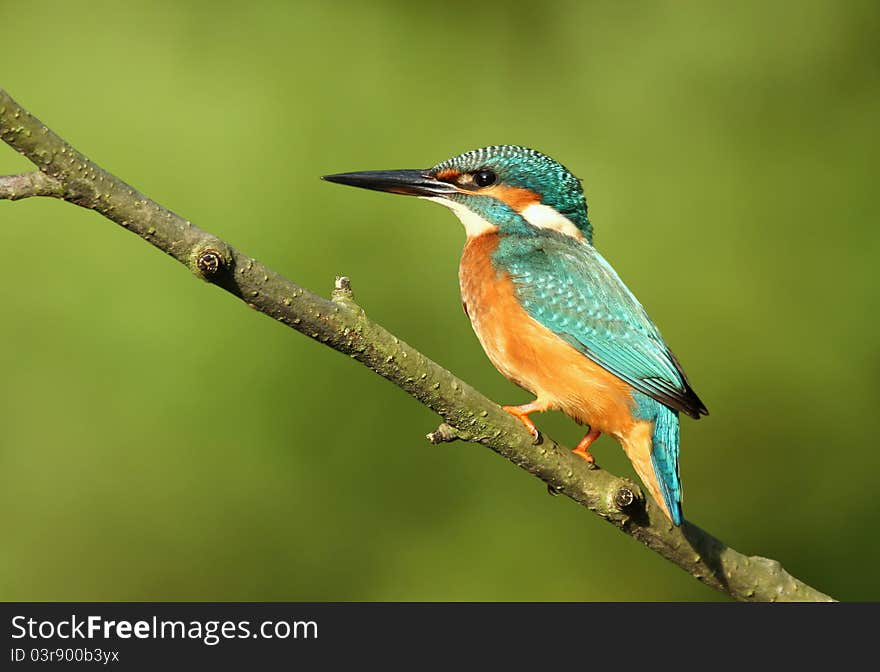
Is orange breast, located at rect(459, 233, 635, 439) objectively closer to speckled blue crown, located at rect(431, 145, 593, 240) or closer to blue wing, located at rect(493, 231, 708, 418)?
blue wing, located at rect(493, 231, 708, 418)

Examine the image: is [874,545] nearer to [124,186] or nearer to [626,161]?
[626,161]

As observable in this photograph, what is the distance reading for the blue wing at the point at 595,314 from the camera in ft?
8.87

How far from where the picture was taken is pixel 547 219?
3.11 m

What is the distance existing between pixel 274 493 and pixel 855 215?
7.31 feet

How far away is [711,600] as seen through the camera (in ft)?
11.8

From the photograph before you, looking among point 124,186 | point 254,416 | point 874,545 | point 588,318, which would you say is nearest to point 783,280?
point 874,545

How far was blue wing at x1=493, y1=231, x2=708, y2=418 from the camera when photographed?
2.70 meters

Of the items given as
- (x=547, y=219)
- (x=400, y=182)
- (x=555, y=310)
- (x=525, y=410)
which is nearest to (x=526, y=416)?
(x=525, y=410)

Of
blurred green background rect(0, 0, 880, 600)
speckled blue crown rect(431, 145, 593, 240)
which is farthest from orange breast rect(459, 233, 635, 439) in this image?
blurred green background rect(0, 0, 880, 600)

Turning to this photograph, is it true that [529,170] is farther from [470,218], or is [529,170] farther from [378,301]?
[378,301]

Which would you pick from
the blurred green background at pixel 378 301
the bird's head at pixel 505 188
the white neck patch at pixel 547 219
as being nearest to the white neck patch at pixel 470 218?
the bird's head at pixel 505 188

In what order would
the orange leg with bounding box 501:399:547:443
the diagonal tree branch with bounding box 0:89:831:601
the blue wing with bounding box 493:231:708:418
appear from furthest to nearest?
the blue wing with bounding box 493:231:708:418 → the orange leg with bounding box 501:399:547:443 → the diagonal tree branch with bounding box 0:89:831:601

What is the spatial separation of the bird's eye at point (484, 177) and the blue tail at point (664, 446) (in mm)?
771

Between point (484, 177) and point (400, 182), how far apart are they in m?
0.24
